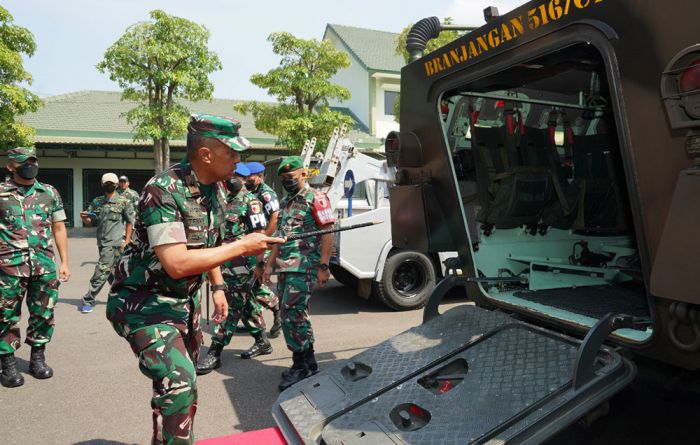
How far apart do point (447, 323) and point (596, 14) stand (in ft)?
5.70

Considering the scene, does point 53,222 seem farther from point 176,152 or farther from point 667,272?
point 176,152

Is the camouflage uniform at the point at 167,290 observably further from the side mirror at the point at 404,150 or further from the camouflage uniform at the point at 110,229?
the camouflage uniform at the point at 110,229

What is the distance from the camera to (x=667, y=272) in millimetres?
1771

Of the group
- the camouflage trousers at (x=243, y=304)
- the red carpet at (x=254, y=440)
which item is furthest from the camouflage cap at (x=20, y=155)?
the red carpet at (x=254, y=440)

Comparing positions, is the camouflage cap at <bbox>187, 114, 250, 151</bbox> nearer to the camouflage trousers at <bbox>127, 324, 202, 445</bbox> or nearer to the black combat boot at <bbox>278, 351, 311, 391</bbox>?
the camouflage trousers at <bbox>127, 324, 202, 445</bbox>

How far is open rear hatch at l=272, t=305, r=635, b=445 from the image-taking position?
1.97m

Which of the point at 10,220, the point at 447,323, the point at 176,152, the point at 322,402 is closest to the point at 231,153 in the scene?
the point at 322,402

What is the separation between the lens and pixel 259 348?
5020mm

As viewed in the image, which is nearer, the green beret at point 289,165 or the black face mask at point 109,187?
the green beret at point 289,165

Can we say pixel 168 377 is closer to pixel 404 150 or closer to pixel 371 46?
pixel 404 150

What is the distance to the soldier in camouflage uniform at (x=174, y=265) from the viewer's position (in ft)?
7.75

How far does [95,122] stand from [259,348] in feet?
63.7

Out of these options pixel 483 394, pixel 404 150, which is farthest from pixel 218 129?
pixel 483 394

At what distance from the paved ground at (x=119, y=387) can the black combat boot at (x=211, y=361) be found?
0.08 metres
